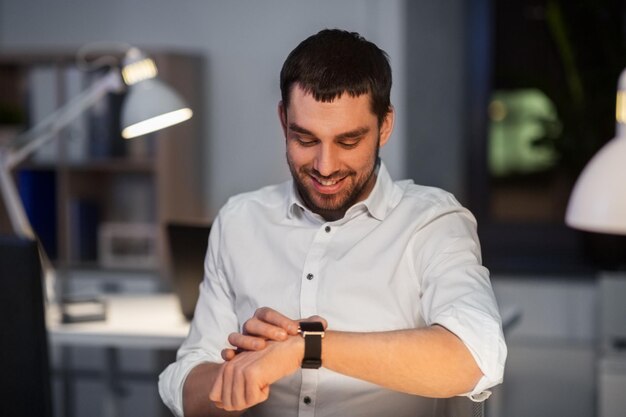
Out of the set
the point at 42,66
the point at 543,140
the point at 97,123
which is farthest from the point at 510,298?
the point at 42,66

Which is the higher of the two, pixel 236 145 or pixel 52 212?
pixel 236 145

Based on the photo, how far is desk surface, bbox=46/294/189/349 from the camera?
10.3 feet

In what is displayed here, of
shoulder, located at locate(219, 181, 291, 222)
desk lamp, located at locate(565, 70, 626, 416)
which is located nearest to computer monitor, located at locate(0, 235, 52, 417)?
shoulder, located at locate(219, 181, 291, 222)

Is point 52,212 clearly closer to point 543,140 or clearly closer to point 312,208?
point 543,140

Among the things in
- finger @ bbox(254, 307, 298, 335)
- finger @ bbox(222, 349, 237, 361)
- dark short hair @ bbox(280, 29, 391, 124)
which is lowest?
finger @ bbox(222, 349, 237, 361)

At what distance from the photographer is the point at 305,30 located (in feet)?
14.6

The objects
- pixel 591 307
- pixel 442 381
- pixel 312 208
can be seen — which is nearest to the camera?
pixel 442 381

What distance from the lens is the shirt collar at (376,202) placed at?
2008mm

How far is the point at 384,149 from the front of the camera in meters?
4.17

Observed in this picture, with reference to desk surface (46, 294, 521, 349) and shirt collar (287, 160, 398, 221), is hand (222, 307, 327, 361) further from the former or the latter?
desk surface (46, 294, 521, 349)

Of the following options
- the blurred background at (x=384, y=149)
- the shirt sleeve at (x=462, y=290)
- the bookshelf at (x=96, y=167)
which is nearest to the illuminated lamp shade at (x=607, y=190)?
the shirt sleeve at (x=462, y=290)

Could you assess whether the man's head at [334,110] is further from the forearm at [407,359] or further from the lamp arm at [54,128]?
the lamp arm at [54,128]

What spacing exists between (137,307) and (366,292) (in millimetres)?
1879

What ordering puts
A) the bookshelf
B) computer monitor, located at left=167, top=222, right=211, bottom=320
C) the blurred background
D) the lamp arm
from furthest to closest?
the bookshelf → the blurred background → the lamp arm → computer monitor, located at left=167, top=222, right=211, bottom=320
